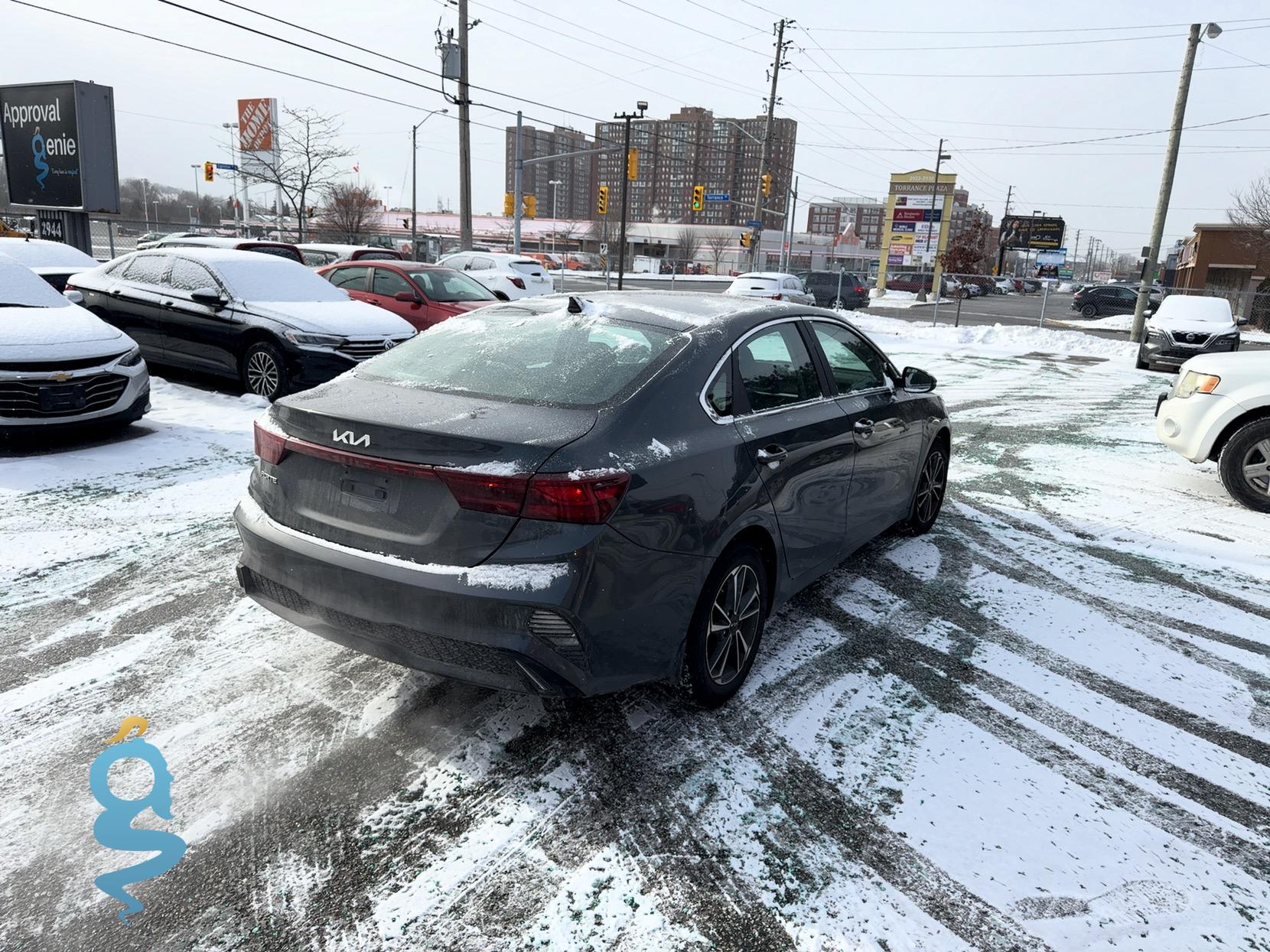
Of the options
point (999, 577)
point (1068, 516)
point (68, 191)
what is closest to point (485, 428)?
point (999, 577)

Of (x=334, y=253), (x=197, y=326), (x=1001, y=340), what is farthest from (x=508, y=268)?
(x=197, y=326)

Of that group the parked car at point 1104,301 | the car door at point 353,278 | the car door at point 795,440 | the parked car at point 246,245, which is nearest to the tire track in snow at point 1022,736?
the car door at point 795,440

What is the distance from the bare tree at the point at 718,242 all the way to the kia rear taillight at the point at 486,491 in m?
85.4

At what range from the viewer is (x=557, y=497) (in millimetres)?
2650

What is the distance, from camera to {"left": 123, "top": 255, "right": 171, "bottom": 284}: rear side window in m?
9.77

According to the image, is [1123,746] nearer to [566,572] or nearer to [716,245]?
[566,572]

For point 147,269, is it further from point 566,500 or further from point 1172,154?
point 1172,154

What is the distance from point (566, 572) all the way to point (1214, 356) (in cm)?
730

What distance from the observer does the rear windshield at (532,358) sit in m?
3.20

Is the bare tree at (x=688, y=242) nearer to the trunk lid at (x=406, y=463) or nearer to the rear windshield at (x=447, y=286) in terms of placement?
the rear windshield at (x=447, y=286)

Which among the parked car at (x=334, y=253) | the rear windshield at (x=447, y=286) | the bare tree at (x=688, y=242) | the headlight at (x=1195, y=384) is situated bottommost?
the headlight at (x=1195, y=384)

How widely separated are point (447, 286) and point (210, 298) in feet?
15.8

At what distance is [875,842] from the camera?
272 cm

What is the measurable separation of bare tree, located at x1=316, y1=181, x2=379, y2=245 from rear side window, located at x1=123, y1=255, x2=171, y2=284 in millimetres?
40052
